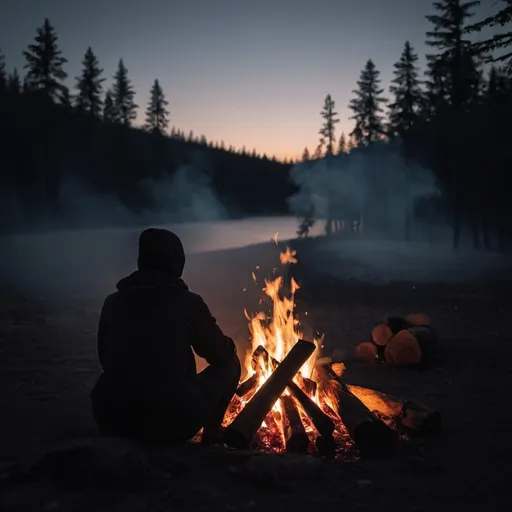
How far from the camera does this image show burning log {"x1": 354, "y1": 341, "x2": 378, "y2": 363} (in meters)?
7.25

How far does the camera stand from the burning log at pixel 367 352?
725 cm

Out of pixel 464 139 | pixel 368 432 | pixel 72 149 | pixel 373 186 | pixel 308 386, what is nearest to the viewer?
pixel 368 432

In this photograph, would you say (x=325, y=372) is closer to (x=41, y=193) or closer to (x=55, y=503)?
(x=55, y=503)

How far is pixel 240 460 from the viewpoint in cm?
380

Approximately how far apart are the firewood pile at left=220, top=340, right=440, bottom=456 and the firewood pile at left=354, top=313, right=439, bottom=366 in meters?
2.14

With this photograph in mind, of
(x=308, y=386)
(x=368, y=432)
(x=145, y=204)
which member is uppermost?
(x=145, y=204)

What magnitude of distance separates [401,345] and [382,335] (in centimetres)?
37

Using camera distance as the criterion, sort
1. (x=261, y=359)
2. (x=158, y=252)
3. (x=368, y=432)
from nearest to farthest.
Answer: (x=158, y=252)
(x=368, y=432)
(x=261, y=359)

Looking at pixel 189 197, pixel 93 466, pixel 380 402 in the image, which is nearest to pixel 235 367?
pixel 93 466

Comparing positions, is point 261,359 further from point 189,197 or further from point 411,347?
point 189,197

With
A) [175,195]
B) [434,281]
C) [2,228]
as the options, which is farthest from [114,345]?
[175,195]

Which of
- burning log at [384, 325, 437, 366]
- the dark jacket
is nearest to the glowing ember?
the dark jacket

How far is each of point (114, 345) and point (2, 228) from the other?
31263mm

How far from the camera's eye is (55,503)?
3131 millimetres
